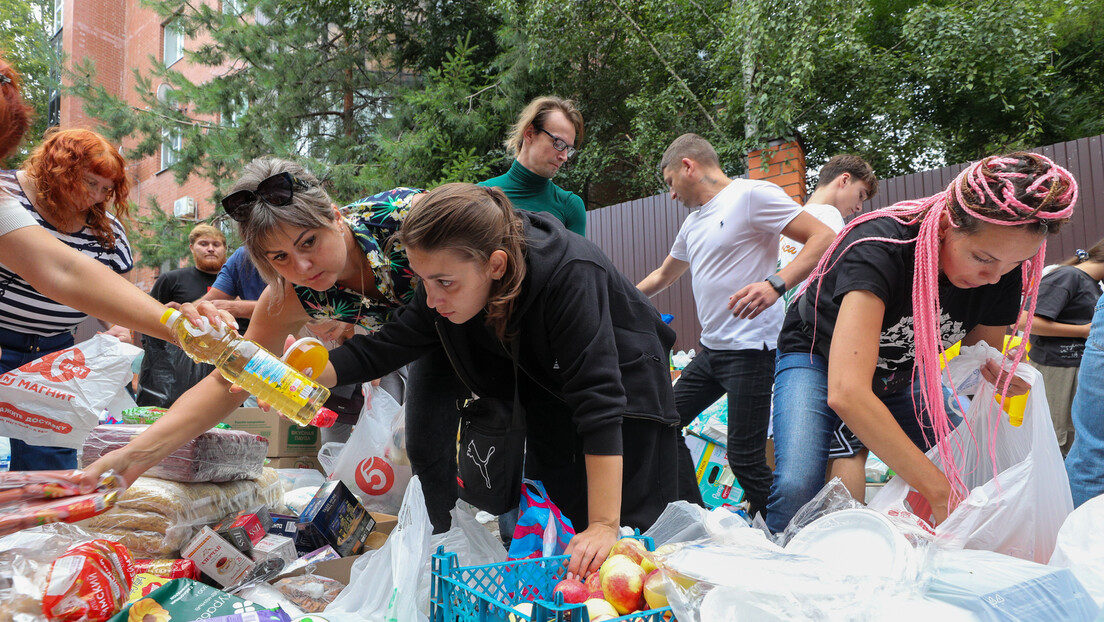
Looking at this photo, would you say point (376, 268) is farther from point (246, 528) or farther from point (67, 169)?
point (67, 169)

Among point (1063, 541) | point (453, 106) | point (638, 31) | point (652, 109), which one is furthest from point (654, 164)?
Result: point (1063, 541)

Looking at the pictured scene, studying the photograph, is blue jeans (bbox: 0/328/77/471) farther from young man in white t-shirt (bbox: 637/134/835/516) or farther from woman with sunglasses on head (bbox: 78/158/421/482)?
young man in white t-shirt (bbox: 637/134/835/516)

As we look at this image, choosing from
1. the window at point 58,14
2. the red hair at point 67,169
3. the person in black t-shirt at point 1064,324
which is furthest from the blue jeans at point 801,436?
the window at point 58,14

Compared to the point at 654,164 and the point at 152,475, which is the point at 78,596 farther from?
the point at 654,164

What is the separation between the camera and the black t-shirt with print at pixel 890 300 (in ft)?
5.62

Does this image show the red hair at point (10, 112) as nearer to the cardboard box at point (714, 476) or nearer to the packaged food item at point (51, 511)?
the packaged food item at point (51, 511)

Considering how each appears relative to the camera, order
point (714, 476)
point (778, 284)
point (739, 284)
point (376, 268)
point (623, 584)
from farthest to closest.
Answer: point (714, 476), point (739, 284), point (778, 284), point (376, 268), point (623, 584)

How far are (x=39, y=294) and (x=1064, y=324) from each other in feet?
15.1

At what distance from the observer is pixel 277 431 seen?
364 cm

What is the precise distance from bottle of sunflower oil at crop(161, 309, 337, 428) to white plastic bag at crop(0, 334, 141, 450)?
1152mm

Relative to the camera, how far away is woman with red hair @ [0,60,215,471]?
1.62 meters

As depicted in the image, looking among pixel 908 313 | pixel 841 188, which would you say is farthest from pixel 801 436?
pixel 841 188

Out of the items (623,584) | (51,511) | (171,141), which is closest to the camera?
(51,511)

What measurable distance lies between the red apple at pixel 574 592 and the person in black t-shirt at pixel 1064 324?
341 centimetres
